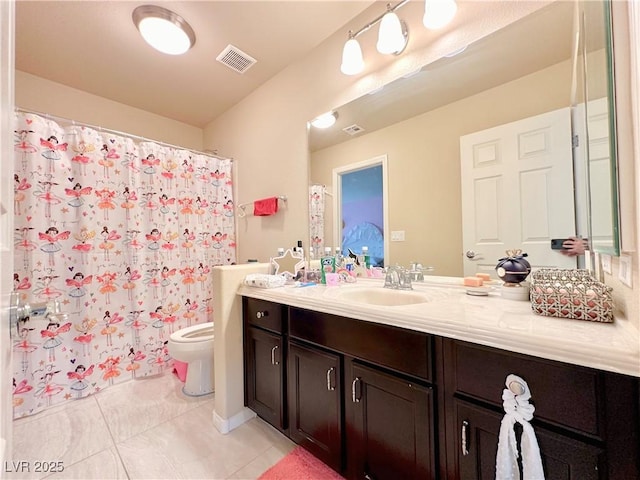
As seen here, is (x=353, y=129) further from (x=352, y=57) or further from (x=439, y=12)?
(x=439, y=12)

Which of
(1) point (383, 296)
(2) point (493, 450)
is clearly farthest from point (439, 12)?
(2) point (493, 450)

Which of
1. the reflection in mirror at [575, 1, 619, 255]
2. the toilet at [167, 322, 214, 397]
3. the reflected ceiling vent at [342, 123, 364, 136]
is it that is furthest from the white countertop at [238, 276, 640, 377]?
the reflected ceiling vent at [342, 123, 364, 136]

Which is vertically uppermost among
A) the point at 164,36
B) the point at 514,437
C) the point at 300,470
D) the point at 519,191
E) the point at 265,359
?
the point at 164,36

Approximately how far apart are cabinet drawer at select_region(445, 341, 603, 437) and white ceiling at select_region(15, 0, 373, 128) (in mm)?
1948

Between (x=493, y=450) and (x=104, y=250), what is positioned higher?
(x=104, y=250)

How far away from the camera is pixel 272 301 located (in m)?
1.33

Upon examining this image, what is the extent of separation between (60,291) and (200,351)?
1.05 metres

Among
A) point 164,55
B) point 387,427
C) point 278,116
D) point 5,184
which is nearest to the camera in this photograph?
point 5,184

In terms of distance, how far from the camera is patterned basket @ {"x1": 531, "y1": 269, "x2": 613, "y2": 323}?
2.31 feet

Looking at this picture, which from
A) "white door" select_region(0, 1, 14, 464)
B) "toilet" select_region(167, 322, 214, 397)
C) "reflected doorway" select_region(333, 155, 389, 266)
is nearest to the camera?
"white door" select_region(0, 1, 14, 464)

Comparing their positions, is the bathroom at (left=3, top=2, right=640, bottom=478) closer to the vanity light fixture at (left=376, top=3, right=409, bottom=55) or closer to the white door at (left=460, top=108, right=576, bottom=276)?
the vanity light fixture at (left=376, top=3, right=409, bottom=55)

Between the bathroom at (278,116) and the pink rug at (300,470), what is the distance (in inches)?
51.3

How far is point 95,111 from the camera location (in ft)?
7.68

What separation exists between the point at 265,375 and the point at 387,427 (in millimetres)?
740
